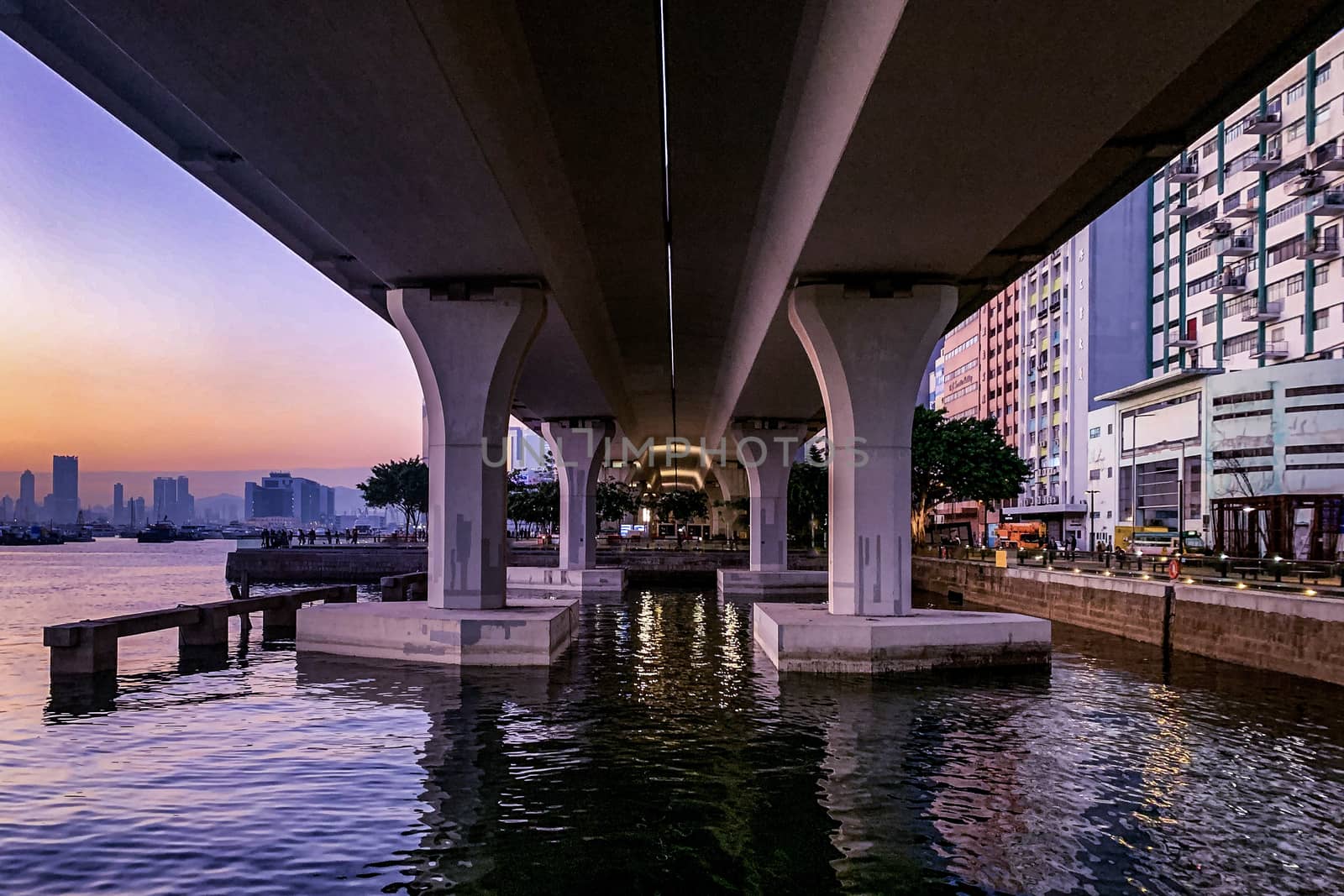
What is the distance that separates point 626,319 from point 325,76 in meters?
22.7

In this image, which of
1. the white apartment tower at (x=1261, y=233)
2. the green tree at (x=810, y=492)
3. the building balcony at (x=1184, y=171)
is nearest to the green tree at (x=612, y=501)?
the green tree at (x=810, y=492)

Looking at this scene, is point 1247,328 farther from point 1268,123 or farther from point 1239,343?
point 1268,123

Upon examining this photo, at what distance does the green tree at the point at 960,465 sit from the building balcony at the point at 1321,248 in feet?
85.7

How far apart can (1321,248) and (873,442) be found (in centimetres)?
6754

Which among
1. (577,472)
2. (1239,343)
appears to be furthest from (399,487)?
(1239,343)

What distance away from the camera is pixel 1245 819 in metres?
13.1

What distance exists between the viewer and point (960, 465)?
74938 mm

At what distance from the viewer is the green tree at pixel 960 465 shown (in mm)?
74625

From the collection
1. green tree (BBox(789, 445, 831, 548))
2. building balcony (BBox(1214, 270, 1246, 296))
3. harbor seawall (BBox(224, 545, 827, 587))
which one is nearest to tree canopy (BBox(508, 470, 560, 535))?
green tree (BBox(789, 445, 831, 548))

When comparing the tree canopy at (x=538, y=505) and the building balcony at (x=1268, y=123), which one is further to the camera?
the tree canopy at (x=538, y=505)

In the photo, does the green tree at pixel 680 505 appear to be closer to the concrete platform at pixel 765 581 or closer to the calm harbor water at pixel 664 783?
the concrete platform at pixel 765 581

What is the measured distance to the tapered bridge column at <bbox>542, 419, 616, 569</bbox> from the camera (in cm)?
5728

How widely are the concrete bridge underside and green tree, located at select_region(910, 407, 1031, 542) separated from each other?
139ft

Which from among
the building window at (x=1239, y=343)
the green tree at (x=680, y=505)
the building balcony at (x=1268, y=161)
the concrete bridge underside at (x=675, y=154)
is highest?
the building balcony at (x=1268, y=161)
